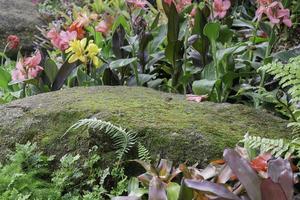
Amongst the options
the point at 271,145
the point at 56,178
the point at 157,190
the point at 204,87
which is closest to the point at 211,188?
the point at 157,190

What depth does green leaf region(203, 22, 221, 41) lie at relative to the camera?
305 cm

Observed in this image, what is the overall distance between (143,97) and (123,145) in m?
0.61

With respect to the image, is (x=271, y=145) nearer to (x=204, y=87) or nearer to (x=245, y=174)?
(x=245, y=174)

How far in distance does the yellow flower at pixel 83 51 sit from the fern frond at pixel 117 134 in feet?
2.75

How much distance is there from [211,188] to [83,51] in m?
1.69

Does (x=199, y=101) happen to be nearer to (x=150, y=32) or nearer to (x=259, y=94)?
(x=259, y=94)

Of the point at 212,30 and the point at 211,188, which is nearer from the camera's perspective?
the point at 211,188

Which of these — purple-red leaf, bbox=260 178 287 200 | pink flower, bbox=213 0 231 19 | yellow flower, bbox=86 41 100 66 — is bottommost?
purple-red leaf, bbox=260 178 287 200

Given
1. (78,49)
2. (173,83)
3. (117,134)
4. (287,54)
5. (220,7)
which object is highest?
(220,7)

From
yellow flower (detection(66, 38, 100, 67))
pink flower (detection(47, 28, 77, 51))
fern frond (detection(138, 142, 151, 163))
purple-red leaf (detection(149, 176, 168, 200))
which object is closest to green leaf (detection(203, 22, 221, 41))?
yellow flower (detection(66, 38, 100, 67))

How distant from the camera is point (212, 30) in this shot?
3.08m

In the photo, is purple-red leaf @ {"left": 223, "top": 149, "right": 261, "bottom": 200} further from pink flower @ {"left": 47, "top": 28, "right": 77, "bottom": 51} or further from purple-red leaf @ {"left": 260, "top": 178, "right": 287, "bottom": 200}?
pink flower @ {"left": 47, "top": 28, "right": 77, "bottom": 51}

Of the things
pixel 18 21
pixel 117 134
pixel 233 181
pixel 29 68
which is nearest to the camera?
pixel 233 181

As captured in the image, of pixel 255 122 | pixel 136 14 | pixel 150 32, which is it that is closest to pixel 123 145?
A: pixel 255 122
